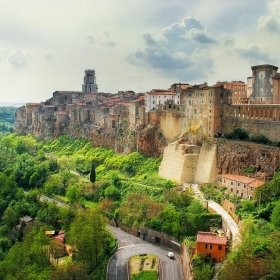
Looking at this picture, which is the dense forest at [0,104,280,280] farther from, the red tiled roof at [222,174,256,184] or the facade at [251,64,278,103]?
the facade at [251,64,278,103]

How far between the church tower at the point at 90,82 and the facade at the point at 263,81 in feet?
193

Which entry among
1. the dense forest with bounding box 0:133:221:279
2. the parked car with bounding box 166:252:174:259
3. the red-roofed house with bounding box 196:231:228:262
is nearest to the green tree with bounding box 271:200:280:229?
the red-roofed house with bounding box 196:231:228:262

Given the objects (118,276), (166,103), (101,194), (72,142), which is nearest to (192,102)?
(166,103)

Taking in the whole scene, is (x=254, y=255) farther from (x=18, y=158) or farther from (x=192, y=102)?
(x=18, y=158)

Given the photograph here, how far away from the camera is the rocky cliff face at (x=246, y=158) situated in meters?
38.6

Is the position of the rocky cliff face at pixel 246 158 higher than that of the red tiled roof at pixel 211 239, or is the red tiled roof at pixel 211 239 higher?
the rocky cliff face at pixel 246 158

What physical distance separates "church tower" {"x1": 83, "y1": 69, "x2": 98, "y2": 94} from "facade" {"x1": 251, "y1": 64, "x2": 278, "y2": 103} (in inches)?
2320

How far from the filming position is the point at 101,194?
49.1m

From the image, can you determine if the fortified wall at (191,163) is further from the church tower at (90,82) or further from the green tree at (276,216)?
the church tower at (90,82)

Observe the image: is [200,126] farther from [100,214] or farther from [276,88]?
[100,214]

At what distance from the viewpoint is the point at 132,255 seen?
35938mm

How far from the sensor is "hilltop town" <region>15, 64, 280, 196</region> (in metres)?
41.8

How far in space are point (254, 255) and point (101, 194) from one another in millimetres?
26974

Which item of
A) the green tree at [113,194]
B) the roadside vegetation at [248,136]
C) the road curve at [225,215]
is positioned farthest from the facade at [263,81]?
the green tree at [113,194]
